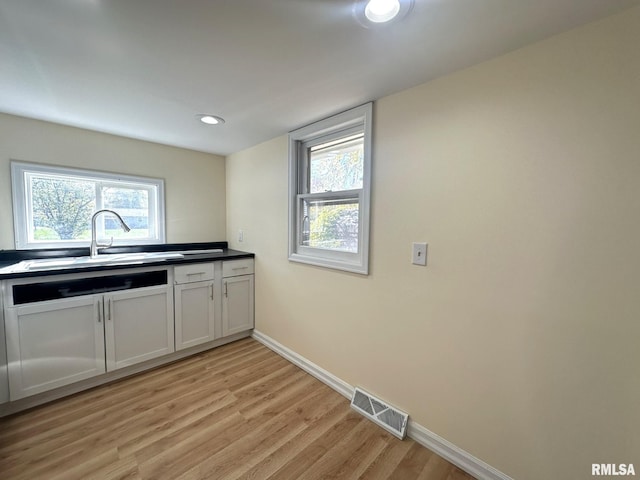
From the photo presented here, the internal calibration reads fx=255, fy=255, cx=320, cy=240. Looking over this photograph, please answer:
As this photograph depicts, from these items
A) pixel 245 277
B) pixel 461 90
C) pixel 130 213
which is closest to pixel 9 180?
pixel 130 213

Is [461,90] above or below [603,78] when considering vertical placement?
above

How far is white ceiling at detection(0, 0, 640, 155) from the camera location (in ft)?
3.14

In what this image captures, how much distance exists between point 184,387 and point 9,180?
211cm

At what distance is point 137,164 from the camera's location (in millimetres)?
2545

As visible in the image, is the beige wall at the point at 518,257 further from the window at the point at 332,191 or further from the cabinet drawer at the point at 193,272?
the cabinet drawer at the point at 193,272

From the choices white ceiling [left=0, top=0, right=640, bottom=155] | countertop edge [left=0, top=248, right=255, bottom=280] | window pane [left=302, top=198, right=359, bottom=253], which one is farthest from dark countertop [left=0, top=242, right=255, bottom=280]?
white ceiling [left=0, top=0, right=640, bottom=155]

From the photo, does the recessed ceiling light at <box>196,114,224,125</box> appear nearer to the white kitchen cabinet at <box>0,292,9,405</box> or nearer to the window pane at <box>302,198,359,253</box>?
the window pane at <box>302,198,359,253</box>

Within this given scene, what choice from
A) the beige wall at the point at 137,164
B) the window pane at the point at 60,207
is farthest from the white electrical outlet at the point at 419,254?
the window pane at the point at 60,207

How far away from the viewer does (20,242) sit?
2035 millimetres

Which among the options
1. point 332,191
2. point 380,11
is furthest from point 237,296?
point 380,11

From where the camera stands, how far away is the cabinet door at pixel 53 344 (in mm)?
1607

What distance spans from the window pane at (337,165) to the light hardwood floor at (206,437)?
63.1 inches

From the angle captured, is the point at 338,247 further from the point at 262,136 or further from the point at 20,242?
the point at 20,242

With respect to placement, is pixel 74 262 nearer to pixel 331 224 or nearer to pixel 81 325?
pixel 81 325
